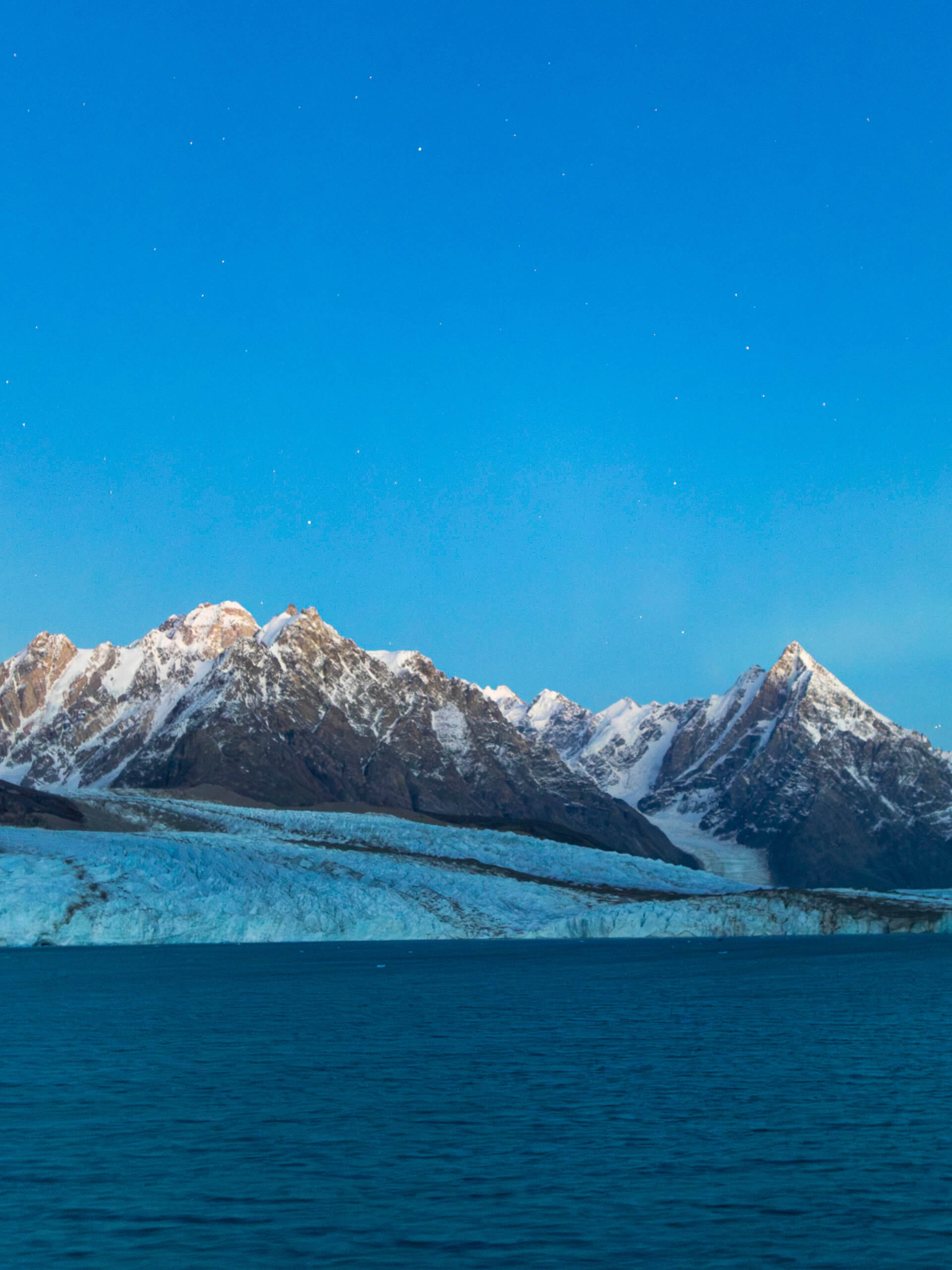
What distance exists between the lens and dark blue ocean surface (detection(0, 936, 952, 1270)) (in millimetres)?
14938

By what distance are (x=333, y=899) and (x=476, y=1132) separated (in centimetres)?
7858

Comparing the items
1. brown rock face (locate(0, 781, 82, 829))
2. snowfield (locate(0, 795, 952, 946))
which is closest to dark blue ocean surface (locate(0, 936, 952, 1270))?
snowfield (locate(0, 795, 952, 946))

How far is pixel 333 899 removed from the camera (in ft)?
322

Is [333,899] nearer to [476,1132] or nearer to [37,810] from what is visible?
[37,810]

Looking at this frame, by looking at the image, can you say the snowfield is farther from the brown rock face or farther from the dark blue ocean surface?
the dark blue ocean surface

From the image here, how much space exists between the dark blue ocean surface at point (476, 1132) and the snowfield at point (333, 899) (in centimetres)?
4163

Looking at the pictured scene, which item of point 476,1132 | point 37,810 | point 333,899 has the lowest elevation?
point 476,1132

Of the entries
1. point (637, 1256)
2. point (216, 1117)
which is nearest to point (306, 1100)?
point (216, 1117)

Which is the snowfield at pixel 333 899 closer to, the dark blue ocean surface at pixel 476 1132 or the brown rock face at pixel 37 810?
the brown rock face at pixel 37 810

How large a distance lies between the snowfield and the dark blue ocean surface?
41.6 metres

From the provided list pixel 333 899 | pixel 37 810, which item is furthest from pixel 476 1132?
pixel 37 810

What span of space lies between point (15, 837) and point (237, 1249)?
314 feet

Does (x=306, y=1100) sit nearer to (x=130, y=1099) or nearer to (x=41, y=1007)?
(x=130, y=1099)

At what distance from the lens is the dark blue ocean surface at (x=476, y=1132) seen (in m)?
14.9
